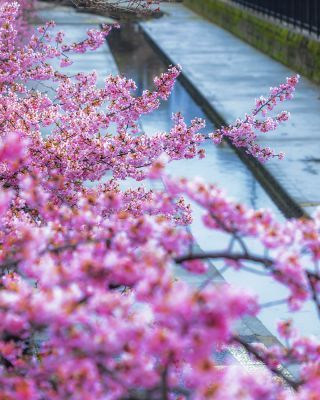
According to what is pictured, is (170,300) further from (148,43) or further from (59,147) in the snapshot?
(148,43)

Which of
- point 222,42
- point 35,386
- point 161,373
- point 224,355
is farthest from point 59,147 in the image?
point 222,42

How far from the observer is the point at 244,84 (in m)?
22.5

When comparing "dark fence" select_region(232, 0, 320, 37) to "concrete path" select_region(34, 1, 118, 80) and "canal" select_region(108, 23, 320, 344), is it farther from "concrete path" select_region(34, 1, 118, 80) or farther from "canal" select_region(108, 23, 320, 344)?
"concrete path" select_region(34, 1, 118, 80)

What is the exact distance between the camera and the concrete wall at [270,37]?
2328cm

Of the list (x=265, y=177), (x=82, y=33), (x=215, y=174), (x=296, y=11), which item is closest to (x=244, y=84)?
(x=296, y=11)

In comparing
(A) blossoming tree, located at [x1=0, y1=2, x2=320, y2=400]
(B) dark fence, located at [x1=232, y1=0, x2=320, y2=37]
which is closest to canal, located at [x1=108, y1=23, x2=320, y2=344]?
(B) dark fence, located at [x1=232, y1=0, x2=320, y2=37]

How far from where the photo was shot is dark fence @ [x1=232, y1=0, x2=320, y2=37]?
24031 mm

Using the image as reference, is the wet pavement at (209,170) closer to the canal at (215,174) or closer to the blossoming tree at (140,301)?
the canal at (215,174)

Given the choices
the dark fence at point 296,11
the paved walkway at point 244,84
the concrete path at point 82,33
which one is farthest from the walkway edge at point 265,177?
the dark fence at point 296,11

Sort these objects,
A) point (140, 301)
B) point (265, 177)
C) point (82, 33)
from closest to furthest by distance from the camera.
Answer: point (140, 301)
point (265, 177)
point (82, 33)

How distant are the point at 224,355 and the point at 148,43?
80.4 feet

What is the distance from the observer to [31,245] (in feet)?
11.3

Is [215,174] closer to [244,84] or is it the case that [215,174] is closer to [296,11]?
[244,84]

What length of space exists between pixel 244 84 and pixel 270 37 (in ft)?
18.5
